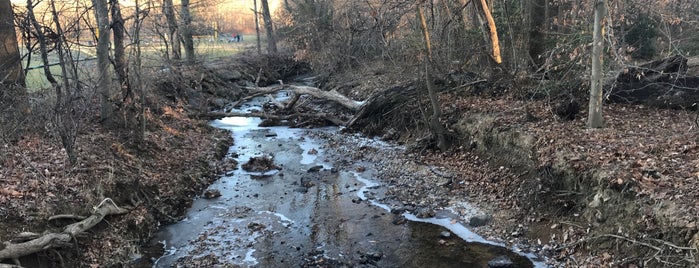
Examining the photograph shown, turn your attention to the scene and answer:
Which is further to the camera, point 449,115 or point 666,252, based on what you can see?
point 449,115

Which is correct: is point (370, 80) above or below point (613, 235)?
above

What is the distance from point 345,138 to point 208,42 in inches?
589

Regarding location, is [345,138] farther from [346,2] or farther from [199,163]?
[346,2]

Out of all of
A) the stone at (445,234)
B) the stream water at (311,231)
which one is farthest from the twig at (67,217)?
the stone at (445,234)

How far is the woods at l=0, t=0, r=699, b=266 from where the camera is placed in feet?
23.9

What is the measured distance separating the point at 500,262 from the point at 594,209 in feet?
5.76

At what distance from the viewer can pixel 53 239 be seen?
6574mm

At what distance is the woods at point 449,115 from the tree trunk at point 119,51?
0.05 metres

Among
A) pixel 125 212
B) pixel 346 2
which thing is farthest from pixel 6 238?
pixel 346 2

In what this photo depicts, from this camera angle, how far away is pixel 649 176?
7004 millimetres

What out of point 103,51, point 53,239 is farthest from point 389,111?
point 53,239

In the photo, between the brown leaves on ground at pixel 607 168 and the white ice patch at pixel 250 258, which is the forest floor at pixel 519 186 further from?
the white ice patch at pixel 250 258

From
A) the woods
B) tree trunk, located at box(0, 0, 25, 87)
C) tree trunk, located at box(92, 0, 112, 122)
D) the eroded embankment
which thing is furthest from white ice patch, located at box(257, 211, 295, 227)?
tree trunk, located at box(0, 0, 25, 87)

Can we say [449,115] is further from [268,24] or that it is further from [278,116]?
[268,24]
